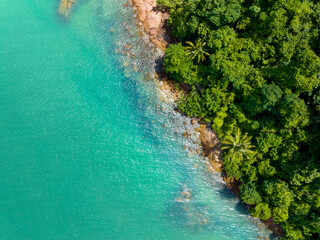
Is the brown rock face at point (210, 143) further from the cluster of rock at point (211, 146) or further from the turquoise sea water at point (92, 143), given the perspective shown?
the turquoise sea water at point (92, 143)

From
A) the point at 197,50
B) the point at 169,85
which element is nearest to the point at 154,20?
the point at 197,50

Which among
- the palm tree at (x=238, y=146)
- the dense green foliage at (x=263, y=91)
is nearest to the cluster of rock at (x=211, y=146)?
the dense green foliage at (x=263, y=91)

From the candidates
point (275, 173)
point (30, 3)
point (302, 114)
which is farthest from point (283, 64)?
point (30, 3)

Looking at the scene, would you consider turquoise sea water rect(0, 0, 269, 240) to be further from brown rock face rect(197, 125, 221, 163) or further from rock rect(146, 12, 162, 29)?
rock rect(146, 12, 162, 29)

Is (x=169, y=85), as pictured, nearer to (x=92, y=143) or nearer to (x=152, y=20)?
(x=152, y=20)

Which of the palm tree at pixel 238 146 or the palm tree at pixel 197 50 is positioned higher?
the palm tree at pixel 197 50

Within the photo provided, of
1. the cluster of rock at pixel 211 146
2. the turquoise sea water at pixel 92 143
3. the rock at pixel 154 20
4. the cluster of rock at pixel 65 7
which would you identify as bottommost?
the turquoise sea water at pixel 92 143

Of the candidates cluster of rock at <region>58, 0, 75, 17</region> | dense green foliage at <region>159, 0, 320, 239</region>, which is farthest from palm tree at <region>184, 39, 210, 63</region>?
cluster of rock at <region>58, 0, 75, 17</region>
